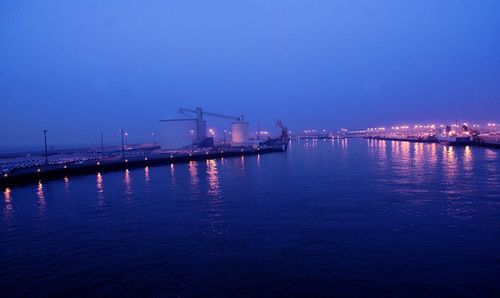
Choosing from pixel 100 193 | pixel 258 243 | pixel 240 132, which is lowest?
pixel 258 243

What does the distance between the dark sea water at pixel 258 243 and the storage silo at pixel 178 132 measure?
4130cm

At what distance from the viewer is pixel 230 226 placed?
1284 centimetres

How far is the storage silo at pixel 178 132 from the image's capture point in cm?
6131

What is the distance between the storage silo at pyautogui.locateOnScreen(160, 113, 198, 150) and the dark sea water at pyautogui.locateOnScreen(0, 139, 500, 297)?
4130 centimetres

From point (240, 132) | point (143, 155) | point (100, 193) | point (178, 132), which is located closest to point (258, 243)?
point (100, 193)

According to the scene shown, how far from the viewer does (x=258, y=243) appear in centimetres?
1082

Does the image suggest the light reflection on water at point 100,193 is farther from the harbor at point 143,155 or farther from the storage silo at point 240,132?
the storage silo at point 240,132

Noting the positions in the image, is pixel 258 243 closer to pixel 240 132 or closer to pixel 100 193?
pixel 100 193

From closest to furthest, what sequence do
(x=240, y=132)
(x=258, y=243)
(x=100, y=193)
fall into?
(x=258, y=243) < (x=100, y=193) < (x=240, y=132)

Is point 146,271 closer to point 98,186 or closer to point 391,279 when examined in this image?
point 391,279

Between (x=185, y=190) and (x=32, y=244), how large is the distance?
1086 centimetres

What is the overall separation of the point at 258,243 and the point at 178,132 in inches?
2061

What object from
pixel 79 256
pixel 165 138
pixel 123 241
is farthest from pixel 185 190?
pixel 165 138

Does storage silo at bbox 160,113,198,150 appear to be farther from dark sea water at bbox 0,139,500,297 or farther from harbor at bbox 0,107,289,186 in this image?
dark sea water at bbox 0,139,500,297
